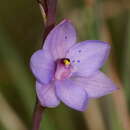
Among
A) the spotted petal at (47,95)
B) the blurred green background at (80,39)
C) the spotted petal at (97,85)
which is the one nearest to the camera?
the spotted petal at (47,95)

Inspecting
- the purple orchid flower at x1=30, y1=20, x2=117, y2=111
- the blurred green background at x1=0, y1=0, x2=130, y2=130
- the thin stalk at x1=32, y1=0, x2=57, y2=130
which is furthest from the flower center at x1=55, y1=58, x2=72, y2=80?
the blurred green background at x1=0, y1=0, x2=130, y2=130

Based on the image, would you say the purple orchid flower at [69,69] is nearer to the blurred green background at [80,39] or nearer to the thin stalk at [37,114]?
the thin stalk at [37,114]

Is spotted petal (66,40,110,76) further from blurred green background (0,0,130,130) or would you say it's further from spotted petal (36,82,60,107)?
blurred green background (0,0,130,130)

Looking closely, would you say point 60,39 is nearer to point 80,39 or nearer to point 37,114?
point 37,114

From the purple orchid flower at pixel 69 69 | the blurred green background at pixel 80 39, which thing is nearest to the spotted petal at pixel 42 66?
the purple orchid flower at pixel 69 69

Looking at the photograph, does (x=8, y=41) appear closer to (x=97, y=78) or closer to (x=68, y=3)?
(x=68, y=3)

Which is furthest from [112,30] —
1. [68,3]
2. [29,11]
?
[29,11]

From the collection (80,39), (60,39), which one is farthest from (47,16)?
(80,39)
